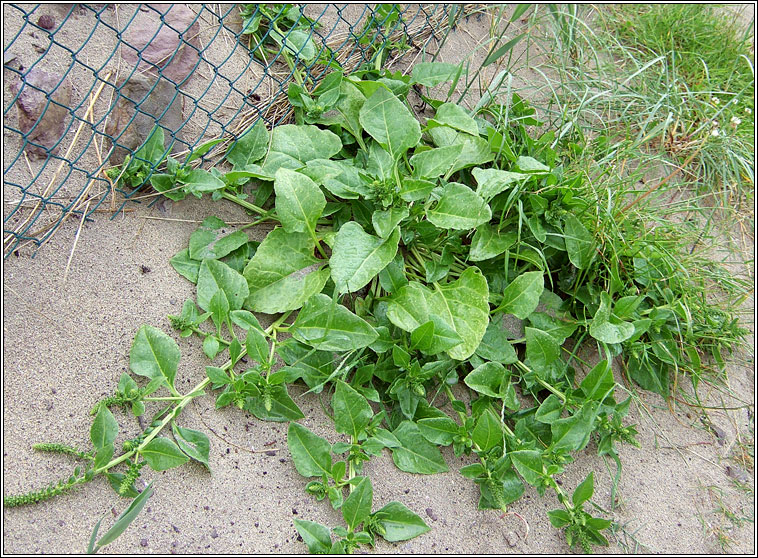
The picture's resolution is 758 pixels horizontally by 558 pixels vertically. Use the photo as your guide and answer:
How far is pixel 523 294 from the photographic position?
2.19 metres

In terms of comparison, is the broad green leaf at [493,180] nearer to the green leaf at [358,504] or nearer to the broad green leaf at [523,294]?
the broad green leaf at [523,294]

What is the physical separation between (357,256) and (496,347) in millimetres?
582

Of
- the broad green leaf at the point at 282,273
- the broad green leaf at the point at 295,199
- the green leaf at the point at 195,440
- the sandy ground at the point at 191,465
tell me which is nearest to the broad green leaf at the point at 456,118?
the broad green leaf at the point at 295,199

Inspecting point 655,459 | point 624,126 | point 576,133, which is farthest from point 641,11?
point 655,459

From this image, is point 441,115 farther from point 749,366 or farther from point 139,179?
point 749,366

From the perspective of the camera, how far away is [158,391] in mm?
1931

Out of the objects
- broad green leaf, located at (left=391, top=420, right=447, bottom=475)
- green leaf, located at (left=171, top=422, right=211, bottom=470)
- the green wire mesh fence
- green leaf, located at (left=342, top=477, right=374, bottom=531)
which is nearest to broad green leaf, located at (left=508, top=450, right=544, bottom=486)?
broad green leaf, located at (left=391, top=420, right=447, bottom=475)

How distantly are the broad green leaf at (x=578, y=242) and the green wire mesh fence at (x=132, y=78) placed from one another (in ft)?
3.05

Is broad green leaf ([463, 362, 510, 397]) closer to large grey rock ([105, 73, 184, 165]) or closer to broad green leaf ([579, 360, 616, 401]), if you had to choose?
broad green leaf ([579, 360, 616, 401])

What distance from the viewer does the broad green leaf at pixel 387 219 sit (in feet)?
6.80

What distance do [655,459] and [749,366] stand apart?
64 centimetres

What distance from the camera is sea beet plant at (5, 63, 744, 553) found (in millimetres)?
1874

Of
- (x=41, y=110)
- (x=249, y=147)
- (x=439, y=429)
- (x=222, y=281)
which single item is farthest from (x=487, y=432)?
(x=41, y=110)

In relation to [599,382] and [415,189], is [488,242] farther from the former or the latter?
[599,382]
